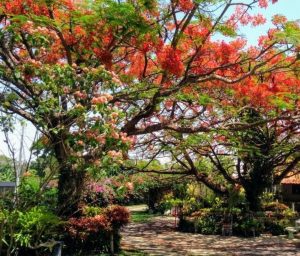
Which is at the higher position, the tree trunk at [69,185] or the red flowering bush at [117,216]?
the tree trunk at [69,185]

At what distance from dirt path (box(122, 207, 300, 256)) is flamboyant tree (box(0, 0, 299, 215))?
11.9 feet

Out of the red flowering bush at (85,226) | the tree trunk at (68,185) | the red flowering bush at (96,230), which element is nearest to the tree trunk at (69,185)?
the tree trunk at (68,185)

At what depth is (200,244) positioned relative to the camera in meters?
14.8

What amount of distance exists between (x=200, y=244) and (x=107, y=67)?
7.82 m

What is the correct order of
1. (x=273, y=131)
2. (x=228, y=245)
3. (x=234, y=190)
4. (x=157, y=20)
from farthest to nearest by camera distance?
(x=234, y=190) < (x=273, y=131) < (x=228, y=245) < (x=157, y=20)

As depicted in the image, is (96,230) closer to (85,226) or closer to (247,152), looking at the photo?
(85,226)

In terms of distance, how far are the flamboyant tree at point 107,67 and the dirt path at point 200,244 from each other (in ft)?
11.9

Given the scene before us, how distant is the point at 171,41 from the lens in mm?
9758

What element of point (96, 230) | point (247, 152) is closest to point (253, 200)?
point (247, 152)

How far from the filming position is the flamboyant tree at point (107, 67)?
653 cm

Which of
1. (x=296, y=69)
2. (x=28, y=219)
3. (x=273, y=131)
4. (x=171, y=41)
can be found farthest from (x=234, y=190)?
(x=28, y=219)

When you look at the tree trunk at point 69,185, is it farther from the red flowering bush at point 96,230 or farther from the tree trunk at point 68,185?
the red flowering bush at point 96,230

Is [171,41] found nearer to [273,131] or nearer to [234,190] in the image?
[273,131]

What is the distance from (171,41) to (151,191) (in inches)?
779
